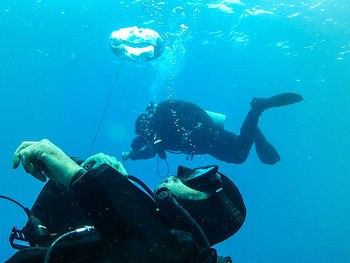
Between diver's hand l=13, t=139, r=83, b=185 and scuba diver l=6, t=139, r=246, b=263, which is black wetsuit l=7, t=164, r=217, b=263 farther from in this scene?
diver's hand l=13, t=139, r=83, b=185

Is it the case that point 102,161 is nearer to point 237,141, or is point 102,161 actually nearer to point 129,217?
point 129,217

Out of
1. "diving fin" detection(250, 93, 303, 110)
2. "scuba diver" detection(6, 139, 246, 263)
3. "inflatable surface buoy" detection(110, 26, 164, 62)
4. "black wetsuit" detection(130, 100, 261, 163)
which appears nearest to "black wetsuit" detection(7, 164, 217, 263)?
"scuba diver" detection(6, 139, 246, 263)

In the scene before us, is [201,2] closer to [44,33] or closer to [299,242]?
[44,33]

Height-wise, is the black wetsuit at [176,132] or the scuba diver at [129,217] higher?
the black wetsuit at [176,132]

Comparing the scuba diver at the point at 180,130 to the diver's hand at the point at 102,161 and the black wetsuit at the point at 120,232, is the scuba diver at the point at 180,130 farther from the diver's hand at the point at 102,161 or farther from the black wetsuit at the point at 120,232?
the black wetsuit at the point at 120,232

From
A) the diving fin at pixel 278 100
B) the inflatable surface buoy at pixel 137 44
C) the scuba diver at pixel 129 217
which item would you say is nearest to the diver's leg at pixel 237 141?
the diving fin at pixel 278 100

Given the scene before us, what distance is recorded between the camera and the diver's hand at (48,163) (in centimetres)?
141

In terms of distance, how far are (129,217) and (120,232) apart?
0.27ft

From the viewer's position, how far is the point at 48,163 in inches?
56.7

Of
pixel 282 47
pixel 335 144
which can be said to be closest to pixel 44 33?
pixel 282 47

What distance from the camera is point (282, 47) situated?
2909 cm

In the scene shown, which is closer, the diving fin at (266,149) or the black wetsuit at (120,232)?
the black wetsuit at (120,232)

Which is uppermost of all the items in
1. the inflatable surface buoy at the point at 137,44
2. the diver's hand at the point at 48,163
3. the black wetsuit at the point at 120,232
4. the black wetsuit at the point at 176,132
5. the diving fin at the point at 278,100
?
the inflatable surface buoy at the point at 137,44

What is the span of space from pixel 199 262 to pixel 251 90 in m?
51.4
